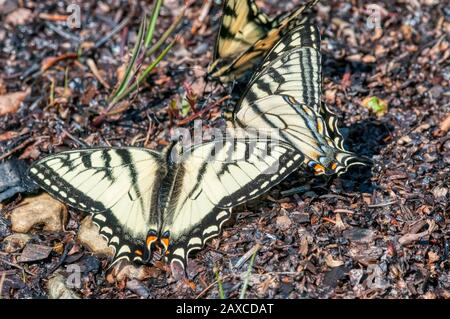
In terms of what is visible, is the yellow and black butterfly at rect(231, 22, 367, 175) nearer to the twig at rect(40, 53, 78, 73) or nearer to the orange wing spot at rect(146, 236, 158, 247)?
the orange wing spot at rect(146, 236, 158, 247)

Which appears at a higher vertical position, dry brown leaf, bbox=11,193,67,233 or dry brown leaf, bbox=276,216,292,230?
dry brown leaf, bbox=11,193,67,233

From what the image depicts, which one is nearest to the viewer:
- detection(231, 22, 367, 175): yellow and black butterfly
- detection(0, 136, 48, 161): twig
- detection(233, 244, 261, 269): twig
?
detection(233, 244, 261, 269): twig

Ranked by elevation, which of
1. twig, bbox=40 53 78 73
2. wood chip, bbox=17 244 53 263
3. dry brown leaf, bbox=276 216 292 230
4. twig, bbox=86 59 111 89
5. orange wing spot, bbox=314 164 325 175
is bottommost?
wood chip, bbox=17 244 53 263

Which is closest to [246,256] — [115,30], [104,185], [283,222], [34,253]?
[283,222]

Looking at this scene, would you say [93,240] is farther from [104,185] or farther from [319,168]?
[319,168]

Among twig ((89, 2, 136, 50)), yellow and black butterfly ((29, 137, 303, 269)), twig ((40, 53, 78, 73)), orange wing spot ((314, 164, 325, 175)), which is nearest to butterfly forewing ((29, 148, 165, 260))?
yellow and black butterfly ((29, 137, 303, 269))

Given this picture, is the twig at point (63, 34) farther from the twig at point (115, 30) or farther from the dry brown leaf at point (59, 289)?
the dry brown leaf at point (59, 289)
